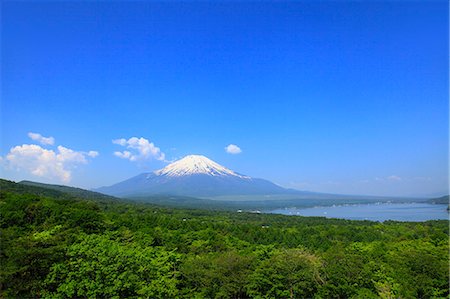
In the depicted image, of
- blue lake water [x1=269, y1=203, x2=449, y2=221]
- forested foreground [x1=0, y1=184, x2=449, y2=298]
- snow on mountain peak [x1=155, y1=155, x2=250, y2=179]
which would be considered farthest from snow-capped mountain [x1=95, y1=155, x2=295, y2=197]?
forested foreground [x1=0, y1=184, x2=449, y2=298]

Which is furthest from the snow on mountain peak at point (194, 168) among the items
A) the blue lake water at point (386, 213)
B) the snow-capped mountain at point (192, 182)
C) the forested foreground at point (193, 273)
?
the forested foreground at point (193, 273)

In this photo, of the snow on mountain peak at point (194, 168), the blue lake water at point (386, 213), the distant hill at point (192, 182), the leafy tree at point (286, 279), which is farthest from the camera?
the snow on mountain peak at point (194, 168)

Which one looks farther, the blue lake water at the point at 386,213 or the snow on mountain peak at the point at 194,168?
the snow on mountain peak at the point at 194,168

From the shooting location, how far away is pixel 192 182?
154m

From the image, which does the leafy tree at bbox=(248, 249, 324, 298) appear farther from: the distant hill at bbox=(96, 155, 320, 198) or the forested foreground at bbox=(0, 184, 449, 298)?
the distant hill at bbox=(96, 155, 320, 198)

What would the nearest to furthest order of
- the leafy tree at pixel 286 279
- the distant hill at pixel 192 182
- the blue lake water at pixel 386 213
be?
1. the leafy tree at pixel 286 279
2. the blue lake water at pixel 386 213
3. the distant hill at pixel 192 182

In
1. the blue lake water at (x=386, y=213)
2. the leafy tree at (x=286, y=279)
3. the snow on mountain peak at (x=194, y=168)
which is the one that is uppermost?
the snow on mountain peak at (x=194, y=168)

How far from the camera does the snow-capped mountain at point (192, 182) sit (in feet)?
477

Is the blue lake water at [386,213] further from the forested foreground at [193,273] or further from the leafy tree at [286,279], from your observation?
the leafy tree at [286,279]

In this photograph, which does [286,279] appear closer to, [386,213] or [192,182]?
[386,213]

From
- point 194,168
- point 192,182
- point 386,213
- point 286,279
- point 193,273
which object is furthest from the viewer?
point 194,168

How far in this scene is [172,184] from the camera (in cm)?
15562

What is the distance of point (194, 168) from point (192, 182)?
1766cm

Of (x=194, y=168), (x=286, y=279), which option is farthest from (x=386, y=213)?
(x=194, y=168)
